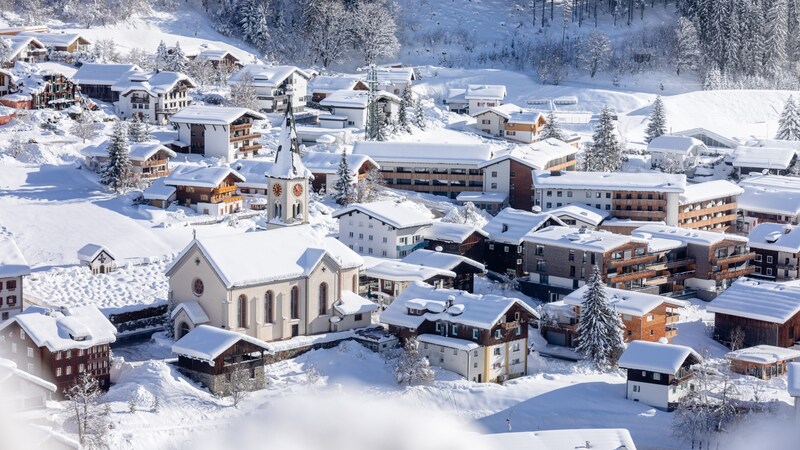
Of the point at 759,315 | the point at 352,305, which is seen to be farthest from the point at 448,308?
the point at 759,315

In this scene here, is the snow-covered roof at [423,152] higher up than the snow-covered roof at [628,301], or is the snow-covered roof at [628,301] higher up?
the snow-covered roof at [423,152]

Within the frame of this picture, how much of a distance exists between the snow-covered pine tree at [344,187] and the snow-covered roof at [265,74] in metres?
20.7

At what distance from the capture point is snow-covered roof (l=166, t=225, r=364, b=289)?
5009 centimetres

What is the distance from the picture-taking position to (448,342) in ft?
164

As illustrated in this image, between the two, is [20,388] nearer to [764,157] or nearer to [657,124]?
[764,157]

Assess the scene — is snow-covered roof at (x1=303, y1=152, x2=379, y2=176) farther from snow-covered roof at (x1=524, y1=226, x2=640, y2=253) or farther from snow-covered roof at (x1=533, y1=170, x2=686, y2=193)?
snow-covered roof at (x1=524, y1=226, x2=640, y2=253)

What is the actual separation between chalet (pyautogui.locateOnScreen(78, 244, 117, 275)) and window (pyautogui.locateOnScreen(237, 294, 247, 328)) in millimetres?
8110

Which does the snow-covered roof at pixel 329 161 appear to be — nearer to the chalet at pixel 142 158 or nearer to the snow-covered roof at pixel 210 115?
the snow-covered roof at pixel 210 115

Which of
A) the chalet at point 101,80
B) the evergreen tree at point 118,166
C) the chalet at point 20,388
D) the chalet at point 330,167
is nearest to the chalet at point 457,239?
the chalet at point 330,167

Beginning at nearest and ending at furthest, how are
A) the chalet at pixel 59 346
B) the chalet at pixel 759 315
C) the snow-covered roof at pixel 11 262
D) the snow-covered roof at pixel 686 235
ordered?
the chalet at pixel 59 346 < the snow-covered roof at pixel 11 262 < the chalet at pixel 759 315 < the snow-covered roof at pixel 686 235

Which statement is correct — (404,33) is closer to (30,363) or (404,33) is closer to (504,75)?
(504,75)

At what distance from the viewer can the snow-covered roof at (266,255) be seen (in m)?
50.1

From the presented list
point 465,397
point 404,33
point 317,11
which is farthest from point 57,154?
point 404,33

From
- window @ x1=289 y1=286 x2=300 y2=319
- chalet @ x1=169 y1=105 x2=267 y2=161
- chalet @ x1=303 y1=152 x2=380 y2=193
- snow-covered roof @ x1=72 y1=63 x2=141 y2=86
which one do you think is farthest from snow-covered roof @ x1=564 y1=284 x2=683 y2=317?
snow-covered roof @ x1=72 y1=63 x2=141 y2=86
